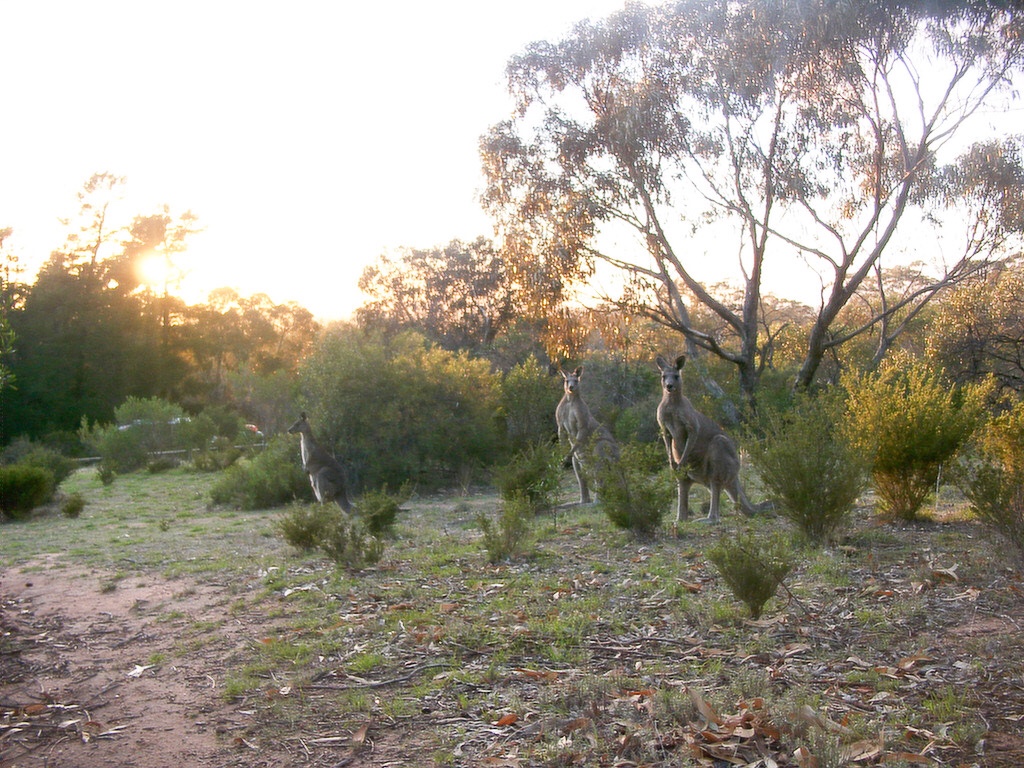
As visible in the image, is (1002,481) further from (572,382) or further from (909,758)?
(572,382)

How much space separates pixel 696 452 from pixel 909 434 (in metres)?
2.53

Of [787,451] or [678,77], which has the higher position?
[678,77]

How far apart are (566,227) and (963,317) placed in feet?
34.5

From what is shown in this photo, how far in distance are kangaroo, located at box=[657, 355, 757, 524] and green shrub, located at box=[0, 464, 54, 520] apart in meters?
10.8

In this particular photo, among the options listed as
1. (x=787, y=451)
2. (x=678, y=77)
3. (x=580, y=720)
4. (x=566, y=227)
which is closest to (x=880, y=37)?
(x=678, y=77)

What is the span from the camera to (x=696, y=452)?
11.2 metres

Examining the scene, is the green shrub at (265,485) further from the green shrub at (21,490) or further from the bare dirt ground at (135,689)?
the bare dirt ground at (135,689)

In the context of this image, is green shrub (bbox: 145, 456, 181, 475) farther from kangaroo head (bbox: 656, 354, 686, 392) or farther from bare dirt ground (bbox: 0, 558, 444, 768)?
kangaroo head (bbox: 656, 354, 686, 392)

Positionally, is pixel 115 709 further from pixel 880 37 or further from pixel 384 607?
pixel 880 37

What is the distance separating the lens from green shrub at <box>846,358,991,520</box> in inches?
374

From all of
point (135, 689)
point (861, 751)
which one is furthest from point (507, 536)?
point (861, 751)

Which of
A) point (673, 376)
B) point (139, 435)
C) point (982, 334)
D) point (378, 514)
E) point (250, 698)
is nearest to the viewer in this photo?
point (250, 698)

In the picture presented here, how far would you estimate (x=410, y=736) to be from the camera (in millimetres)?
4664

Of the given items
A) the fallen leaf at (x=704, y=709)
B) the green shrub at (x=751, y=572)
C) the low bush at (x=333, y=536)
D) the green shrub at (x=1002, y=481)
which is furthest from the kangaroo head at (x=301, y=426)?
the fallen leaf at (x=704, y=709)
